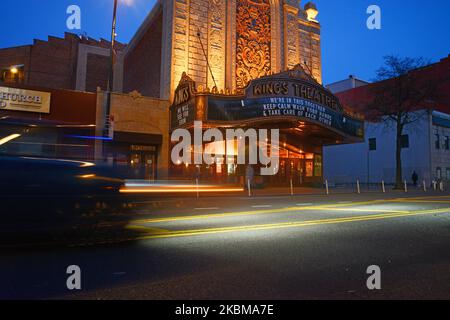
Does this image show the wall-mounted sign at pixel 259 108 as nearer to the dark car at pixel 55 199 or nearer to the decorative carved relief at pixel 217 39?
the decorative carved relief at pixel 217 39

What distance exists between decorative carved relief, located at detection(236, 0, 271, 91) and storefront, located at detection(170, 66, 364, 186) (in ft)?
17.9

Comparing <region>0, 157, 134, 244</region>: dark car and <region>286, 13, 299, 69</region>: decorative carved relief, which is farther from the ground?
<region>286, 13, 299, 69</region>: decorative carved relief

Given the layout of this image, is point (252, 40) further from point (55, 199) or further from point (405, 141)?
point (55, 199)

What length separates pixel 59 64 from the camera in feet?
127

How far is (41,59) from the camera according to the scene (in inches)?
1478

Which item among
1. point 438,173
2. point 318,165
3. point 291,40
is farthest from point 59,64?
point 438,173

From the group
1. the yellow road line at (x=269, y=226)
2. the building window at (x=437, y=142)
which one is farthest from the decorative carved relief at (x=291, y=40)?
the yellow road line at (x=269, y=226)

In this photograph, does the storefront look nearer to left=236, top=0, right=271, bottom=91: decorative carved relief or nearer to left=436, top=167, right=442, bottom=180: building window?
left=236, top=0, right=271, bottom=91: decorative carved relief

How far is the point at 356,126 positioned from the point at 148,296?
84.6 ft

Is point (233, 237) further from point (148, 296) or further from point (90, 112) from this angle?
point (90, 112)

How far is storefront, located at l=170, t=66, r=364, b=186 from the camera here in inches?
795

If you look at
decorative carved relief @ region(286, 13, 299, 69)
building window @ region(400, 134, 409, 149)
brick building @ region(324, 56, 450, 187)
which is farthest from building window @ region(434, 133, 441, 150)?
decorative carved relief @ region(286, 13, 299, 69)

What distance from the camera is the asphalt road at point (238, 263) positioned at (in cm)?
347
